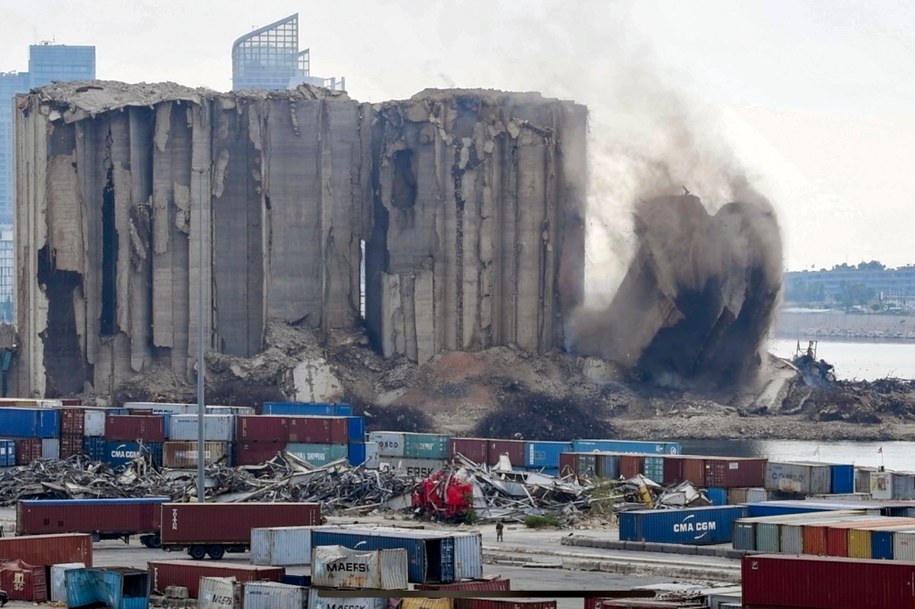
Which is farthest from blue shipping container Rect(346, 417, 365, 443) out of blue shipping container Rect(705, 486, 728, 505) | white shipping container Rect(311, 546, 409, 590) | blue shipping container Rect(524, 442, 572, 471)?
white shipping container Rect(311, 546, 409, 590)

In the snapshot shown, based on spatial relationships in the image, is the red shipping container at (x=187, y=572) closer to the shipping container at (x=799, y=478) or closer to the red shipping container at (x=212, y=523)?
the red shipping container at (x=212, y=523)

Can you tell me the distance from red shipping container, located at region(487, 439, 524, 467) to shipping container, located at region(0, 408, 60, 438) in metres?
21.2

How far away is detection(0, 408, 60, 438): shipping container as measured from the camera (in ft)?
320

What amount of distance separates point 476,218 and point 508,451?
51605 mm

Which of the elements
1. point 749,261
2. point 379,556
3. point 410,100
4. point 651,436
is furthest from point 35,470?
point 749,261

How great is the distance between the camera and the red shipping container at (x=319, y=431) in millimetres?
95938

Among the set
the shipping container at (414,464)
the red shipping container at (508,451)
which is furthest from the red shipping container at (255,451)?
the red shipping container at (508,451)

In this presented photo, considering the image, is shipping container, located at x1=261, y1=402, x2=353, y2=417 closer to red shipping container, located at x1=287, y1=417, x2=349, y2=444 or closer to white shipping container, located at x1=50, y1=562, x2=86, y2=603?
red shipping container, located at x1=287, y1=417, x2=349, y2=444

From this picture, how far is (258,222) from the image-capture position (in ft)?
473

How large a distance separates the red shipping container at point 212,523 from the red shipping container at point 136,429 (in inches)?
1158

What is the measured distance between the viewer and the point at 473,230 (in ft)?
473

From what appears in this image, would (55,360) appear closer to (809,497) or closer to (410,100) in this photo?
(410,100)

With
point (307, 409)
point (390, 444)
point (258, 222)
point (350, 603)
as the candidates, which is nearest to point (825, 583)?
point (350, 603)

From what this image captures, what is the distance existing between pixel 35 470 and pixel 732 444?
55.5 m
